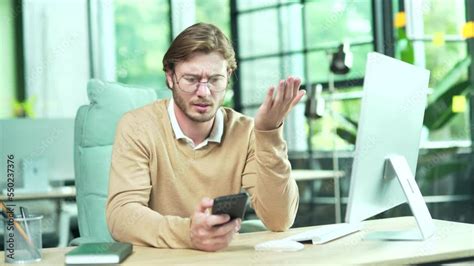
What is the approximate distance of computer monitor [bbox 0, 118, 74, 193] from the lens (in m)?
3.76

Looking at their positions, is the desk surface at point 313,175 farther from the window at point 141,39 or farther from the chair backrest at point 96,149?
the window at point 141,39

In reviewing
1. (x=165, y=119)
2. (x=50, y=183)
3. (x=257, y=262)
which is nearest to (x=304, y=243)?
(x=257, y=262)

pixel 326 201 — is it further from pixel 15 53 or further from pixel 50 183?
pixel 15 53

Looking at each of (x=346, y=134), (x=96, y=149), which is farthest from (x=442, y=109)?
(x=96, y=149)

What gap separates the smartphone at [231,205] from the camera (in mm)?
1570

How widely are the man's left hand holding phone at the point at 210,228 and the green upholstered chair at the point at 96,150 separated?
0.72 m

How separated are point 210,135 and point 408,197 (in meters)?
0.64

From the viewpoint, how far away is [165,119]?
2.17 m

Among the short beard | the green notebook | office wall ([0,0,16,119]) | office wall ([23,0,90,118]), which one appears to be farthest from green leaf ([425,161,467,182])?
office wall ([0,0,16,119])

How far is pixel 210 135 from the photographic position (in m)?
Result: 2.20

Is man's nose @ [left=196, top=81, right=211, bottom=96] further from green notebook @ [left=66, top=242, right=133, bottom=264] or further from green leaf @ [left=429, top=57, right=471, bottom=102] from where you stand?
green leaf @ [left=429, top=57, right=471, bottom=102]

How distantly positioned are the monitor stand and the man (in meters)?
0.27

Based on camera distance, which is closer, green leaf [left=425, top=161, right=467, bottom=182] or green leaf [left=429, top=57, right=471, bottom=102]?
green leaf [left=429, top=57, right=471, bottom=102]

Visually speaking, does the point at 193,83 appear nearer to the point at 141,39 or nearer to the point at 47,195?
the point at 47,195
